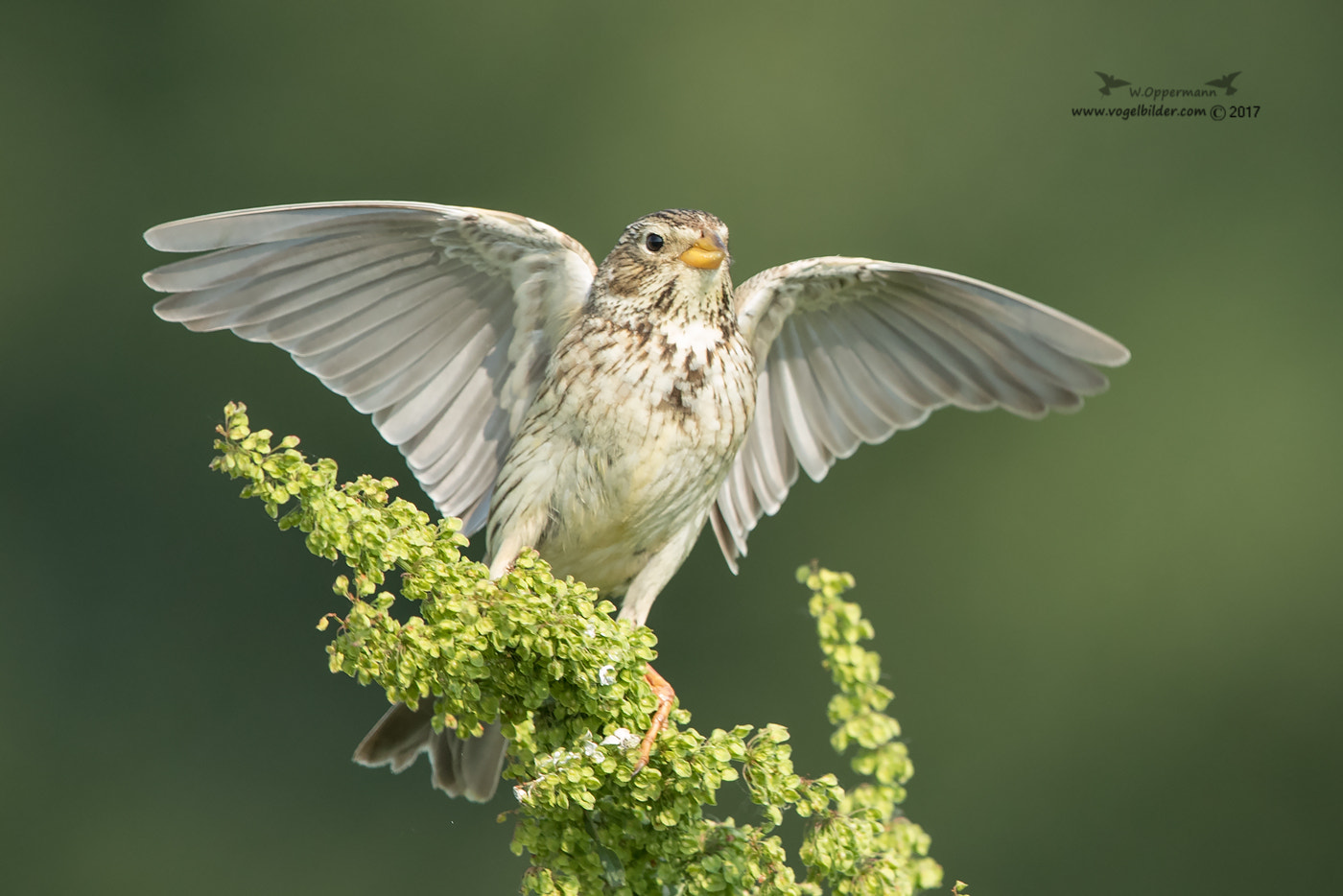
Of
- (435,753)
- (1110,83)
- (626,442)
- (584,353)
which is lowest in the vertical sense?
(435,753)

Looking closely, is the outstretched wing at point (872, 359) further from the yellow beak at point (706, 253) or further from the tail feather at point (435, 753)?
the tail feather at point (435, 753)

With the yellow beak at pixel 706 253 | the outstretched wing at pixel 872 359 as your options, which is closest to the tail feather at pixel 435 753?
the outstretched wing at pixel 872 359

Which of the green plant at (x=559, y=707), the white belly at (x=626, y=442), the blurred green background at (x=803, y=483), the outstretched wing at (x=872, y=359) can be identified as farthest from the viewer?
the blurred green background at (x=803, y=483)

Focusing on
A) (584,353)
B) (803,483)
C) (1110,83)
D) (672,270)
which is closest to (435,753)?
(584,353)

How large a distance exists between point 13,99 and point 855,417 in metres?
9.49

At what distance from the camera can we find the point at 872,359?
14.6ft

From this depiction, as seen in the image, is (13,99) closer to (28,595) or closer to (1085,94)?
(28,595)

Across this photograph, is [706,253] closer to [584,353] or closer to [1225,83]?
[584,353]

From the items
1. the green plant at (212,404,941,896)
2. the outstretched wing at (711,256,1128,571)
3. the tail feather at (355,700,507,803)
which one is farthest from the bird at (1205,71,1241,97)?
the green plant at (212,404,941,896)

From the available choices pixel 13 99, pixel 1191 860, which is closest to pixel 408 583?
pixel 1191 860

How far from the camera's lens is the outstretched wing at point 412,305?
383cm

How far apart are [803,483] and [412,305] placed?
18.7ft

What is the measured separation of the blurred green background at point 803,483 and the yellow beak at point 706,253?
5.19m

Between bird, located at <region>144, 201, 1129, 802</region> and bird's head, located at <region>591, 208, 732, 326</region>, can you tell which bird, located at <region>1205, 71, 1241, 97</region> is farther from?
bird's head, located at <region>591, 208, 732, 326</region>
